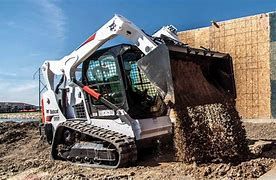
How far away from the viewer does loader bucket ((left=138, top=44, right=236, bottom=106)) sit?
220 inches

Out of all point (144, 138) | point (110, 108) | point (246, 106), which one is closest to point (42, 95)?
point (110, 108)

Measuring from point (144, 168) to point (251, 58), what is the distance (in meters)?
9.70

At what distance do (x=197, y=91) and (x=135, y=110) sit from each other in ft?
3.73

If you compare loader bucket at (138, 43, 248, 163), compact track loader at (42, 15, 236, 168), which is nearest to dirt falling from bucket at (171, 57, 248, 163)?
loader bucket at (138, 43, 248, 163)

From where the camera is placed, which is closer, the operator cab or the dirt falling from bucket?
the dirt falling from bucket

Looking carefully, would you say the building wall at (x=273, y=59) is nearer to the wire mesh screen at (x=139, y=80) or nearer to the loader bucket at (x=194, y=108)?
the loader bucket at (x=194, y=108)

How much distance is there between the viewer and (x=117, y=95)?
6.94m

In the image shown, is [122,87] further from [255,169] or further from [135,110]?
[255,169]

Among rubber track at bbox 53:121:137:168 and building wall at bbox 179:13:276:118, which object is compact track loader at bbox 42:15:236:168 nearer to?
rubber track at bbox 53:121:137:168

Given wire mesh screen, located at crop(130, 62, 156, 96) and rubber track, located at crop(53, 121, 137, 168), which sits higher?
wire mesh screen, located at crop(130, 62, 156, 96)

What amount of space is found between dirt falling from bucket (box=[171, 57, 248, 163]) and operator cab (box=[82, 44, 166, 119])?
755 mm

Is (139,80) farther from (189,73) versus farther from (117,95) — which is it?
(189,73)

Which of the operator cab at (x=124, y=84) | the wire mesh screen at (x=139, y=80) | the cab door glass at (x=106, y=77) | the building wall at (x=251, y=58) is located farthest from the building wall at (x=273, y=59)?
the cab door glass at (x=106, y=77)

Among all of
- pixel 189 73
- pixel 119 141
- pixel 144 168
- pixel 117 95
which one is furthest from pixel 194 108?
pixel 117 95
